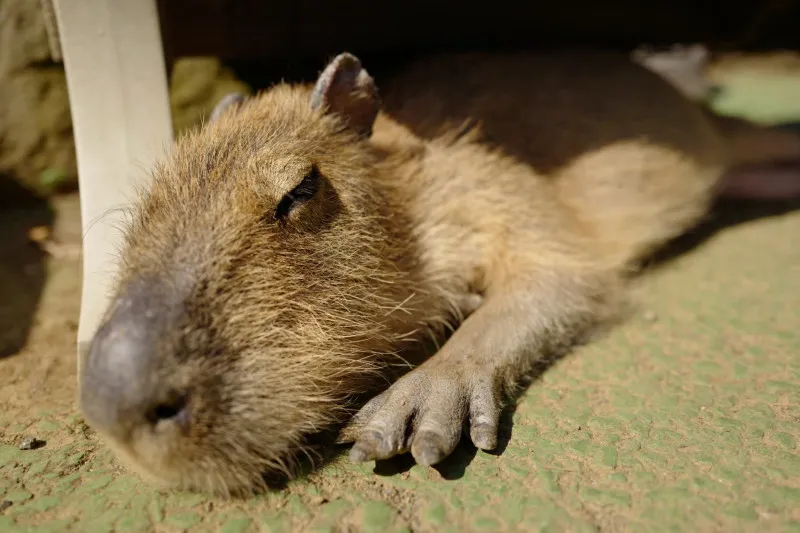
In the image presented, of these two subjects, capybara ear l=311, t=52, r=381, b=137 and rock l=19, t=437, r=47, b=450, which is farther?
capybara ear l=311, t=52, r=381, b=137

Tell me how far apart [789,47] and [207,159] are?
406 cm

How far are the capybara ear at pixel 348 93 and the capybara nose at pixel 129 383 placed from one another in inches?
43.2

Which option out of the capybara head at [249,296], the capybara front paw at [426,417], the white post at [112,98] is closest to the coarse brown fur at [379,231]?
the capybara head at [249,296]

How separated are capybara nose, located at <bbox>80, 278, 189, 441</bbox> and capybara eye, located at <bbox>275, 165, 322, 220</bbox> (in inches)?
20.1

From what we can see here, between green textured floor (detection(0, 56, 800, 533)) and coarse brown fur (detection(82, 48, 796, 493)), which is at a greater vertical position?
coarse brown fur (detection(82, 48, 796, 493))

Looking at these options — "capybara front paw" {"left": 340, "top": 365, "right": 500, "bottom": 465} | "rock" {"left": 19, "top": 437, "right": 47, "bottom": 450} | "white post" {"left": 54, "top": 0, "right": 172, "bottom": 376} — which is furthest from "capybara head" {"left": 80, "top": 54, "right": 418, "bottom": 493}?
"rock" {"left": 19, "top": 437, "right": 47, "bottom": 450}

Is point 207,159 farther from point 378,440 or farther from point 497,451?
point 497,451

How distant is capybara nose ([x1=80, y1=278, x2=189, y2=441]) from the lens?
4.67ft

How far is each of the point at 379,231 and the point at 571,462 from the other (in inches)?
36.6

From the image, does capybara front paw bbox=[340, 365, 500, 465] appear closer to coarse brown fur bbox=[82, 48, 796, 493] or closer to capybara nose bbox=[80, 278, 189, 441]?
coarse brown fur bbox=[82, 48, 796, 493]

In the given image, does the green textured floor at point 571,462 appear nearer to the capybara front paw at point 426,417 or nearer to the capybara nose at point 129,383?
the capybara front paw at point 426,417

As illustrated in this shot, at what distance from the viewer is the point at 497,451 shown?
1.77 m

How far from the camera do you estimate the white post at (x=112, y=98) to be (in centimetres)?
232

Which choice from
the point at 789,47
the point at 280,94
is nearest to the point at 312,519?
the point at 280,94
